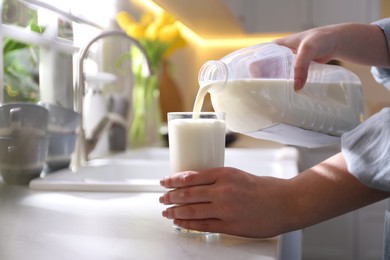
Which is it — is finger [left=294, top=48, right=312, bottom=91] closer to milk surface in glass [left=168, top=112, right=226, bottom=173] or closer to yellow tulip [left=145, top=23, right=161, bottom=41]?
milk surface in glass [left=168, top=112, right=226, bottom=173]

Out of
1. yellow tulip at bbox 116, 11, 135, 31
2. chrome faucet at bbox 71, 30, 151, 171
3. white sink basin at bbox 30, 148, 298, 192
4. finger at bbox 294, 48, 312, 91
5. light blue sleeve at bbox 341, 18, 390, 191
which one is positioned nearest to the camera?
light blue sleeve at bbox 341, 18, 390, 191

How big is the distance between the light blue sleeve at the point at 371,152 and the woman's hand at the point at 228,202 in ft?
0.29

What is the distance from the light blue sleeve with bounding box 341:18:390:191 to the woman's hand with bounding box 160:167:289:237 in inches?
3.4

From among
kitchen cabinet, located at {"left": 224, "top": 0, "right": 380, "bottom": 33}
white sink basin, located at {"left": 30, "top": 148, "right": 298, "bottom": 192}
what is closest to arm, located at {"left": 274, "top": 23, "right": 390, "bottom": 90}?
white sink basin, located at {"left": 30, "top": 148, "right": 298, "bottom": 192}

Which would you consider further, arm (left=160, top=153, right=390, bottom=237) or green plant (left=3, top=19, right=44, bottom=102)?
green plant (left=3, top=19, right=44, bottom=102)

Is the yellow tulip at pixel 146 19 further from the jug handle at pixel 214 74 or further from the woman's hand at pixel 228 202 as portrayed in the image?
the woman's hand at pixel 228 202

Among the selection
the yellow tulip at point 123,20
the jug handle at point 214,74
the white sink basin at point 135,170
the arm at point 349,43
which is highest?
the yellow tulip at point 123,20

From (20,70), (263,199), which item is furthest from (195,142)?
(20,70)

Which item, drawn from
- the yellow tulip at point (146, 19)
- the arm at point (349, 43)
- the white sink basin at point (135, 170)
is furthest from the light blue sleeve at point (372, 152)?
the yellow tulip at point (146, 19)

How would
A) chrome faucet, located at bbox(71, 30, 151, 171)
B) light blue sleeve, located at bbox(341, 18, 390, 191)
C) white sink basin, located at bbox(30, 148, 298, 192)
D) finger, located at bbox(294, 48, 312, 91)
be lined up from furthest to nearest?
chrome faucet, located at bbox(71, 30, 151, 171)
white sink basin, located at bbox(30, 148, 298, 192)
finger, located at bbox(294, 48, 312, 91)
light blue sleeve, located at bbox(341, 18, 390, 191)

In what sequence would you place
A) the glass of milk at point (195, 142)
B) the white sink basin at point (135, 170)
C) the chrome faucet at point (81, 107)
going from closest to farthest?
the glass of milk at point (195, 142)
the white sink basin at point (135, 170)
the chrome faucet at point (81, 107)

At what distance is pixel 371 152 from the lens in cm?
51

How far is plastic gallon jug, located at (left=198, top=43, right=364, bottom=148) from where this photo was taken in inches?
29.9

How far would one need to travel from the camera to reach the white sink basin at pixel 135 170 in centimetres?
93
